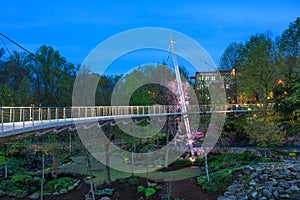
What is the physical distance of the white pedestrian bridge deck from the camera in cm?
911

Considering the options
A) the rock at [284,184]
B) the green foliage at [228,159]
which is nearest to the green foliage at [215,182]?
the rock at [284,184]

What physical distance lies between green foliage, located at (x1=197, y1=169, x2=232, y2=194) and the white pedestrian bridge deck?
5348 mm

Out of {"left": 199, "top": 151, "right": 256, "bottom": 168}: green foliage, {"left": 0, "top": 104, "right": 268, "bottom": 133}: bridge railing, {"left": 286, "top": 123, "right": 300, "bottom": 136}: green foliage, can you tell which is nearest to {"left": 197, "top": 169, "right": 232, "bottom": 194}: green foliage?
{"left": 199, "top": 151, "right": 256, "bottom": 168}: green foliage

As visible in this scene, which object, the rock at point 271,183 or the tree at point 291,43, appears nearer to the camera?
the rock at point 271,183

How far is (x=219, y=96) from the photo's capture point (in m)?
27.2

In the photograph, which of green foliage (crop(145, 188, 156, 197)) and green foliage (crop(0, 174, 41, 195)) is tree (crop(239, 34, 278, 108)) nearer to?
green foliage (crop(145, 188, 156, 197))

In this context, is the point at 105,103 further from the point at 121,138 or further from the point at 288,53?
the point at 288,53

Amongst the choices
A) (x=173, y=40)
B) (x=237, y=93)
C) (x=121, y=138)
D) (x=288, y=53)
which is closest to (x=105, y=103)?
(x=173, y=40)

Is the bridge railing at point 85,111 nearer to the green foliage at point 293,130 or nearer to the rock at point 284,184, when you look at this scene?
the green foliage at point 293,130

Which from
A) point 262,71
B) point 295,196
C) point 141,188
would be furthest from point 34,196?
point 262,71

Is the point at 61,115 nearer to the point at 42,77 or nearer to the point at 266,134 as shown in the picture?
the point at 266,134

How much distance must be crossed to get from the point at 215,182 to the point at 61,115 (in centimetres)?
839

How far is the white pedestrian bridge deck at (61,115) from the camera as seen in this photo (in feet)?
29.9

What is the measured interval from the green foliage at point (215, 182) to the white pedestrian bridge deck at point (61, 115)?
535 cm
